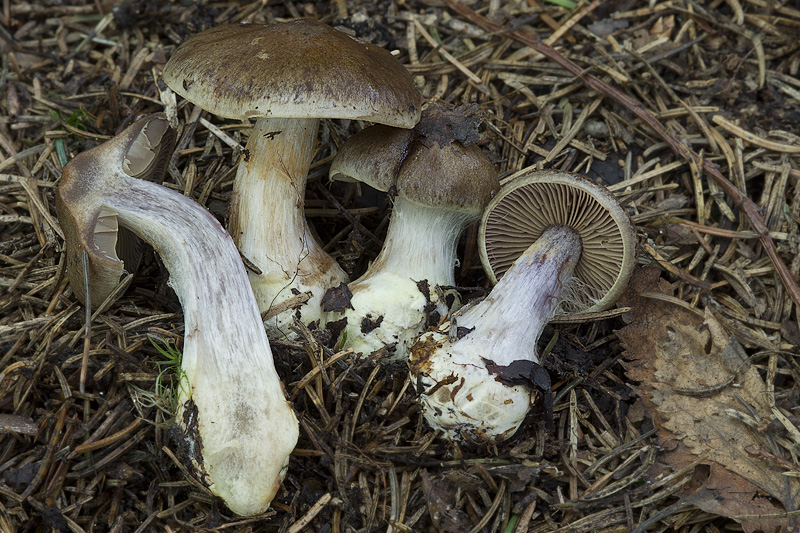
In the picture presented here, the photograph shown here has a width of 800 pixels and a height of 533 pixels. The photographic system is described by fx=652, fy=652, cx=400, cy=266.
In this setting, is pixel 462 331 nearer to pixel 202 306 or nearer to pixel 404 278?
pixel 404 278

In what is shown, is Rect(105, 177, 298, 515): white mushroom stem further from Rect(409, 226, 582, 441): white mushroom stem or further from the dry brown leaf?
the dry brown leaf

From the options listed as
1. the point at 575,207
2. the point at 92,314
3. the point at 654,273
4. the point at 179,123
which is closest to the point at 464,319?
the point at 575,207

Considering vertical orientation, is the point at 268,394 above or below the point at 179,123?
below

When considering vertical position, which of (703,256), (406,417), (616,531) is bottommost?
(616,531)

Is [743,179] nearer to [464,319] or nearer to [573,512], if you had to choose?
[464,319]

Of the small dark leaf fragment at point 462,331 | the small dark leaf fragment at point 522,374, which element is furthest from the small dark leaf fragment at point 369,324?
the small dark leaf fragment at point 522,374
